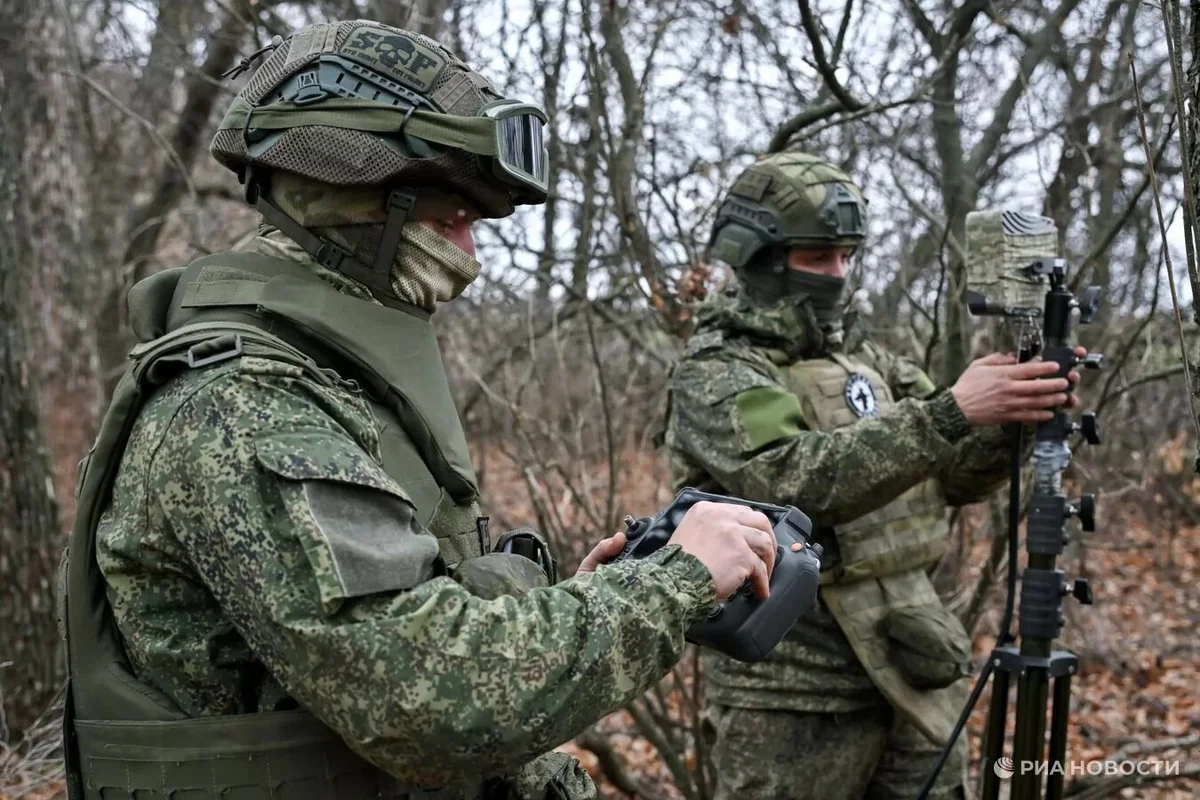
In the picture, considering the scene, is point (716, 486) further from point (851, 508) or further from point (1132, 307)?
point (1132, 307)

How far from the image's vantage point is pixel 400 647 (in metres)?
1.50

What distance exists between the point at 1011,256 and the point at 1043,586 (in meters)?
0.86

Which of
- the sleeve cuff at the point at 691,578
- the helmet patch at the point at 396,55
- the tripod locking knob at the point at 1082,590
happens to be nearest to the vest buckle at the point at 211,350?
the helmet patch at the point at 396,55

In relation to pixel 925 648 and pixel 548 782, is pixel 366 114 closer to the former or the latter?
pixel 548 782

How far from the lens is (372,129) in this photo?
1812 mm

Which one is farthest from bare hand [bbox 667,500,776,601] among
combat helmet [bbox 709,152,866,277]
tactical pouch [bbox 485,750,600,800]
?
combat helmet [bbox 709,152,866,277]

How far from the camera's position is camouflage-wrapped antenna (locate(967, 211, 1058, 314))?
291cm

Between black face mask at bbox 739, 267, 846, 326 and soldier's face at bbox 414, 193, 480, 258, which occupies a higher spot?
black face mask at bbox 739, 267, 846, 326

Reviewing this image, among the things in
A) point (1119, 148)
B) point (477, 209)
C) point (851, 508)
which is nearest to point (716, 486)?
point (851, 508)

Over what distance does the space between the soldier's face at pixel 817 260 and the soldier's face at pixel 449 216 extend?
5.80 feet

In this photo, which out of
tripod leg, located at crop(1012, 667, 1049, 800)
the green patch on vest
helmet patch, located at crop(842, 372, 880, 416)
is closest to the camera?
tripod leg, located at crop(1012, 667, 1049, 800)

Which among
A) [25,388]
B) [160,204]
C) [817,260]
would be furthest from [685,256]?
[160,204]

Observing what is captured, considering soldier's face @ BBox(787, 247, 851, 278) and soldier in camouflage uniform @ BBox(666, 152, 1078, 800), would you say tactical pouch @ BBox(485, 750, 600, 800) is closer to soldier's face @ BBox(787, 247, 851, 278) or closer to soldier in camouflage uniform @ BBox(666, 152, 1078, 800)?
soldier in camouflage uniform @ BBox(666, 152, 1078, 800)

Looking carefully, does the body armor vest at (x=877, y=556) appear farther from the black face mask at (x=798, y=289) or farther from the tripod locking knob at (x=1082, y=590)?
the tripod locking knob at (x=1082, y=590)
